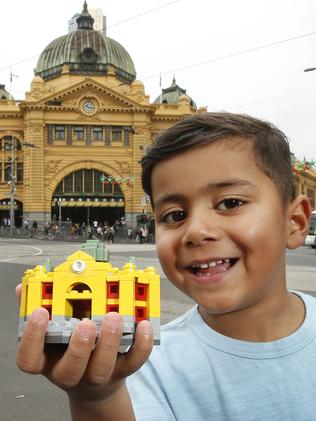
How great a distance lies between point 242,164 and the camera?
1.40 metres

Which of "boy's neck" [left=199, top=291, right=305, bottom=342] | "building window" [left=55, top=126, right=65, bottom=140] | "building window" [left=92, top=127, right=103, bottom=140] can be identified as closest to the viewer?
"boy's neck" [left=199, top=291, right=305, bottom=342]

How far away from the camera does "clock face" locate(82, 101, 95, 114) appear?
1930 inches

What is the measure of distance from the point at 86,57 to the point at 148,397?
56075mm

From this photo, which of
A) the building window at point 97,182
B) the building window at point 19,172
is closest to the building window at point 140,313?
the building window at point 97,182

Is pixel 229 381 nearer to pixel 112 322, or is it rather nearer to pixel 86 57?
pixel 112 322

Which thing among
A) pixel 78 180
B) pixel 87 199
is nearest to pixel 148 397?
pixel 87 199

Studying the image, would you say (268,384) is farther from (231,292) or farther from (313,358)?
(231,292)

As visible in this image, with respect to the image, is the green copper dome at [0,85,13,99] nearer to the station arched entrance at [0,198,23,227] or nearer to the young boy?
the station arched entrance at [0,198,23,227]

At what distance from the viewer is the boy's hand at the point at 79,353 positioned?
1053 millimetres

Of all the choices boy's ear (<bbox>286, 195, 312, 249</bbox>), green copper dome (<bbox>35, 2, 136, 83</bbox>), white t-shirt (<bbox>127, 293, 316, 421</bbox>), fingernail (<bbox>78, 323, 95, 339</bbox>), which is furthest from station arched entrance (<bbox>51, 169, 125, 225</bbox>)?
fingernail (<bbox>78, 323, 95, 339</bbox>)

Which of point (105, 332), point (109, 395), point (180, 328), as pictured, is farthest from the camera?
point (180, 328)

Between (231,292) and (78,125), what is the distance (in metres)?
49.8

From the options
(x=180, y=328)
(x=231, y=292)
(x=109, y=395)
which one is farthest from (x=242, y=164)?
(x=109, y=395)

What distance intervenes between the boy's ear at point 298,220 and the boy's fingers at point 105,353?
0.73 metres
